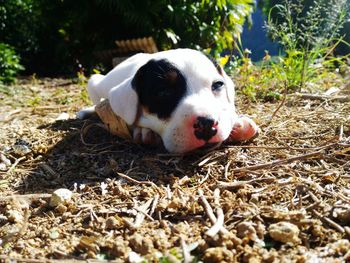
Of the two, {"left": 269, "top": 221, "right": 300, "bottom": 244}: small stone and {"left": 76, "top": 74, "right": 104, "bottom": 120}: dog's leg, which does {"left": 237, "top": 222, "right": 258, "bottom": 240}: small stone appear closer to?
{"left": 269, "top": 221, "right": 300, "bottom": 244}: small stone

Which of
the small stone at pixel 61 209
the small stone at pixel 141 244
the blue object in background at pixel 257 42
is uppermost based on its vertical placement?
the small stone at pixel 141 244

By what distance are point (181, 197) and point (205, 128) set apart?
23.0 inches

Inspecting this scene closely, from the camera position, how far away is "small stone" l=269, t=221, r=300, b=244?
1.73 metres

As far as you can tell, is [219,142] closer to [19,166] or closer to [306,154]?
[306,154]

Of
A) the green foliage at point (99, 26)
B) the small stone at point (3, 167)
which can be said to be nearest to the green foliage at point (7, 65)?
the green foliage at point (99, 26)

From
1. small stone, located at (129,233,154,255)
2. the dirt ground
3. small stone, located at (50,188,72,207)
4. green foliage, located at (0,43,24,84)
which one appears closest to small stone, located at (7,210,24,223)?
the dirt ground

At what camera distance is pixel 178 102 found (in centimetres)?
276

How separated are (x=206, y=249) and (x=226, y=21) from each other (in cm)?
641

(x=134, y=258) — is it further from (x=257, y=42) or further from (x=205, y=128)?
(x=257, y=42)

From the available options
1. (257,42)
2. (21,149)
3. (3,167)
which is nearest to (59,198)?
(3,167)

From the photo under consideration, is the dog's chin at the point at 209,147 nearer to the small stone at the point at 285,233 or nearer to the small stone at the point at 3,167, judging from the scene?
the small stone at the point at 285,233

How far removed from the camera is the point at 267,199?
2.15 metres

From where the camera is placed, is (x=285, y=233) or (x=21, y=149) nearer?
(x=285, y=233)

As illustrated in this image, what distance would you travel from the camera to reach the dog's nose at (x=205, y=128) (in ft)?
8.68
